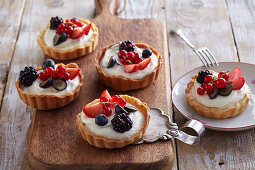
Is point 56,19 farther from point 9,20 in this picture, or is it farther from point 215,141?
point 215,141

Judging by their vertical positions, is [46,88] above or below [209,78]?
below

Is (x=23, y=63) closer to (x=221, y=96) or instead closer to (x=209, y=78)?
(x=209, y=78)

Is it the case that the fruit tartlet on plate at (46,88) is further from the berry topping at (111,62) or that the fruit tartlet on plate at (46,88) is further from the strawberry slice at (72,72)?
the berry topping at (111,62)

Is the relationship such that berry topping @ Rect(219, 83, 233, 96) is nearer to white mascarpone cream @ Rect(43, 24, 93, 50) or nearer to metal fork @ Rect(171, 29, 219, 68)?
metal fork @ Rect(171, 29, 219, 68)

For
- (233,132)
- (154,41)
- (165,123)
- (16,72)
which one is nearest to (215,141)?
(233,132)

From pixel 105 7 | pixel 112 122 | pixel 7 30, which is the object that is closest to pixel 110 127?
pixel 112 122
